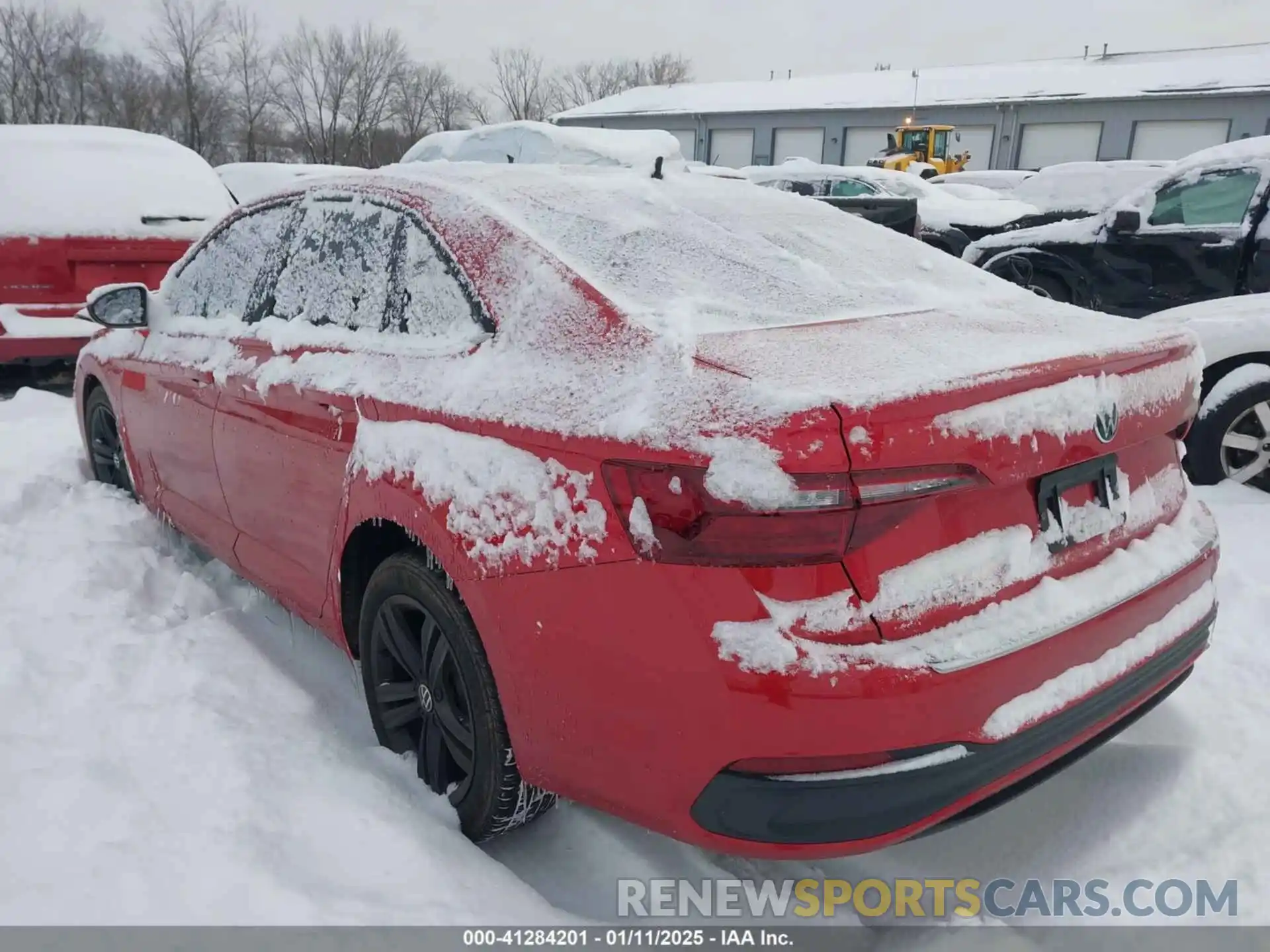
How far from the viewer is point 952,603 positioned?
1648 mm

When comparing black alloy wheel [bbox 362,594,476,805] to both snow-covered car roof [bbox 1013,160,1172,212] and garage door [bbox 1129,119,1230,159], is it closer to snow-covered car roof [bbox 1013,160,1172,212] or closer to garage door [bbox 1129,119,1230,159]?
snow-covered car roof [bbox 1013,160,1172,212]

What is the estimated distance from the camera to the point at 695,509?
158cm

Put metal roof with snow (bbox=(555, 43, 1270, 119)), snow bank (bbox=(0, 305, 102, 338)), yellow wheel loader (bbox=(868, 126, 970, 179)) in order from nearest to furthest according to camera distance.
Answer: snow bank (bbox=(0, 305, 102, 338)) < yellow wheel loader (bbox=(868, 126, 970, 179)) < metal roof with snow (bbox=(555, 43, 1270, 119))

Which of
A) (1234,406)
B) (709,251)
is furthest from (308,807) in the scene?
(1234,406)

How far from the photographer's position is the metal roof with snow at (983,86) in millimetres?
34938

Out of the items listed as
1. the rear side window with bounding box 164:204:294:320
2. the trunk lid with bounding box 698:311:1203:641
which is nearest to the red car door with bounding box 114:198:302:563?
the rear side window with bounding box 164:204:294:320

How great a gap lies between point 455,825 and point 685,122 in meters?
45.9

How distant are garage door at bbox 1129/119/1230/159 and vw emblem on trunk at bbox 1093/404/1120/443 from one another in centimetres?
3898

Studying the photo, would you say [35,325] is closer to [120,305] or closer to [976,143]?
[120,305]

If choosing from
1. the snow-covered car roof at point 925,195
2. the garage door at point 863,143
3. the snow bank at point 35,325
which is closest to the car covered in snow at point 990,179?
the snow-covered car roof at point 925,195

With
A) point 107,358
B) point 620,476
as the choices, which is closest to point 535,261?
point 620,476

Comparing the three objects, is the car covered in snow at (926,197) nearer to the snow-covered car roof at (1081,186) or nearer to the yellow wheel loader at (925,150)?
the snow-covered car roof at (1081,186)

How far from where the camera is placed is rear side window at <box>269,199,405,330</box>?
2.45m

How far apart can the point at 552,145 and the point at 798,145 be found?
3045 centimetres
